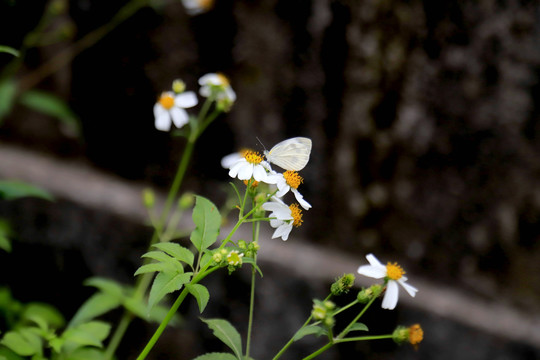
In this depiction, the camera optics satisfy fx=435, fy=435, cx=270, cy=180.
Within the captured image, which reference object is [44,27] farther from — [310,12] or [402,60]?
[402,60]

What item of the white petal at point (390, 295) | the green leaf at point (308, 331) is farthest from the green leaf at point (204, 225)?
the white petal at point (390, 295)

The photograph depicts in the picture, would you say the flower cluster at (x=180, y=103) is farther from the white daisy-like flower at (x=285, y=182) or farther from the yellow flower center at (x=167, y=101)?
the white daisy-like flower at (x=285, y=182)

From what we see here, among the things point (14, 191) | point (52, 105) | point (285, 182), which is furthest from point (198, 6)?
point (285, 182)

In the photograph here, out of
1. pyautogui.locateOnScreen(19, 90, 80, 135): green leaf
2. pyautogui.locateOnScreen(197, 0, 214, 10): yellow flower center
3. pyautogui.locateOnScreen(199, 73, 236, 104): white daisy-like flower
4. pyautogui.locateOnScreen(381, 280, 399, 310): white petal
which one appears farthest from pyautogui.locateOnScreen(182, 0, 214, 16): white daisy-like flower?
pyautogui.locateOnScreen(381, 280, 399, 310): white petal

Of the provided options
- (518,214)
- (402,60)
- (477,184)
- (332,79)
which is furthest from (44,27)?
(518,214)

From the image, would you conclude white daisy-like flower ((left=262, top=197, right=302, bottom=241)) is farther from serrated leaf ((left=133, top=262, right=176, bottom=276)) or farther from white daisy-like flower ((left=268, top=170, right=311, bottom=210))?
serrated leaf ((left=133, top=262, right=176, bottom=276))

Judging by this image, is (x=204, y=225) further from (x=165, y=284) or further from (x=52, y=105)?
(x=52, y=105)
